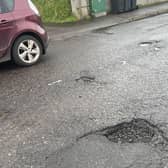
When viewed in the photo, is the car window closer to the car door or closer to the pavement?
the car door

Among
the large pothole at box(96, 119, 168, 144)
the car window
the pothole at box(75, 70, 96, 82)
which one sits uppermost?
the car window

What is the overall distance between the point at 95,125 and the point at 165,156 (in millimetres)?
1111

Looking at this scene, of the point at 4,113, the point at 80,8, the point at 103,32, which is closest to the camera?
the point at 4,113

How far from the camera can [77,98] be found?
5.84 metres

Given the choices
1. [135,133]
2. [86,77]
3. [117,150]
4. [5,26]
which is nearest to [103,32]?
[5,26]

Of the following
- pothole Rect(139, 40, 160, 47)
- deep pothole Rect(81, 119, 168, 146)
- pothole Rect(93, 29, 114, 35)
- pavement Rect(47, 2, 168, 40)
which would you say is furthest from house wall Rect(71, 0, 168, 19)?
deep pothole Rect(81, 119, 168, 146)

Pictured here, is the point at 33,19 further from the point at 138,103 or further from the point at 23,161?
the point at 23,161

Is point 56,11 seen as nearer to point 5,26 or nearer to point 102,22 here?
point 102,22

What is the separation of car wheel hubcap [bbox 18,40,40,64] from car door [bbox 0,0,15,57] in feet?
1.09

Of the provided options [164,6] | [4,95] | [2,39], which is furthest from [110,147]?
[164,6]

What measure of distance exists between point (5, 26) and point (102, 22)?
665 centimetres

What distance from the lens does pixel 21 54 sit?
25.8 ft

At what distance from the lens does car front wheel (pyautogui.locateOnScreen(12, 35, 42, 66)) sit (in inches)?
306

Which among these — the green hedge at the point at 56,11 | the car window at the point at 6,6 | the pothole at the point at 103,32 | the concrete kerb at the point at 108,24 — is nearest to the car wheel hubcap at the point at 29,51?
the car window at the point at 6,6
